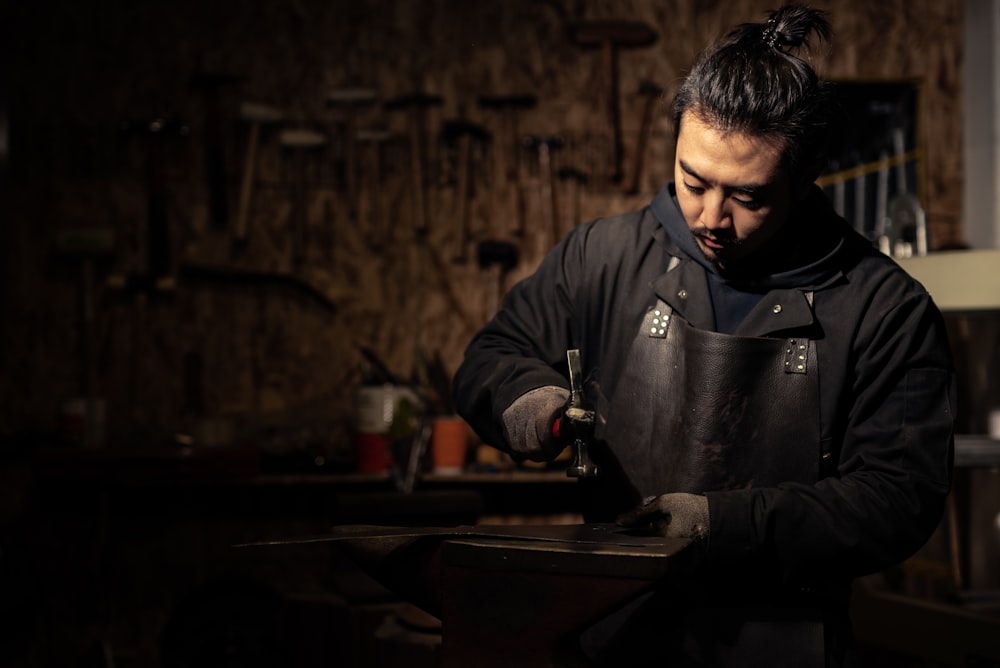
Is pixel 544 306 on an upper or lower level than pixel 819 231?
lower

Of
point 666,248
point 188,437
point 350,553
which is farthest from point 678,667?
point 188,437

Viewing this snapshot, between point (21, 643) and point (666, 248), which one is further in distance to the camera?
point (21, 643)

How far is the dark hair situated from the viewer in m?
1.82

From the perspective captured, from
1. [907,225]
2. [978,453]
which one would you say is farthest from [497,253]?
[978,453]

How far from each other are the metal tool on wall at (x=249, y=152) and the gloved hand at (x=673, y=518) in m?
3.32

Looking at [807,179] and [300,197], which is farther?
[300,197]

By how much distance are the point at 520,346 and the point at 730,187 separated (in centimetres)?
55

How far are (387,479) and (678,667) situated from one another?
2595 mm

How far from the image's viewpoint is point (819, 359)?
6.25 feet

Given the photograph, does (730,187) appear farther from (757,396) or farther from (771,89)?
(757,396)

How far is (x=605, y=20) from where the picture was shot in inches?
191

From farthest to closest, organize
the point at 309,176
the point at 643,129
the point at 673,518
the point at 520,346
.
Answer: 1. the point at 643,129
2. the point at 309,176
3. the point at 520,346
4. the point at 673,518

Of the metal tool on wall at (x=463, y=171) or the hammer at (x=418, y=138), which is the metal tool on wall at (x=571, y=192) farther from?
the hammer at (x=418, y=138)

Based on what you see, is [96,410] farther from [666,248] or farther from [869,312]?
[869,312]
